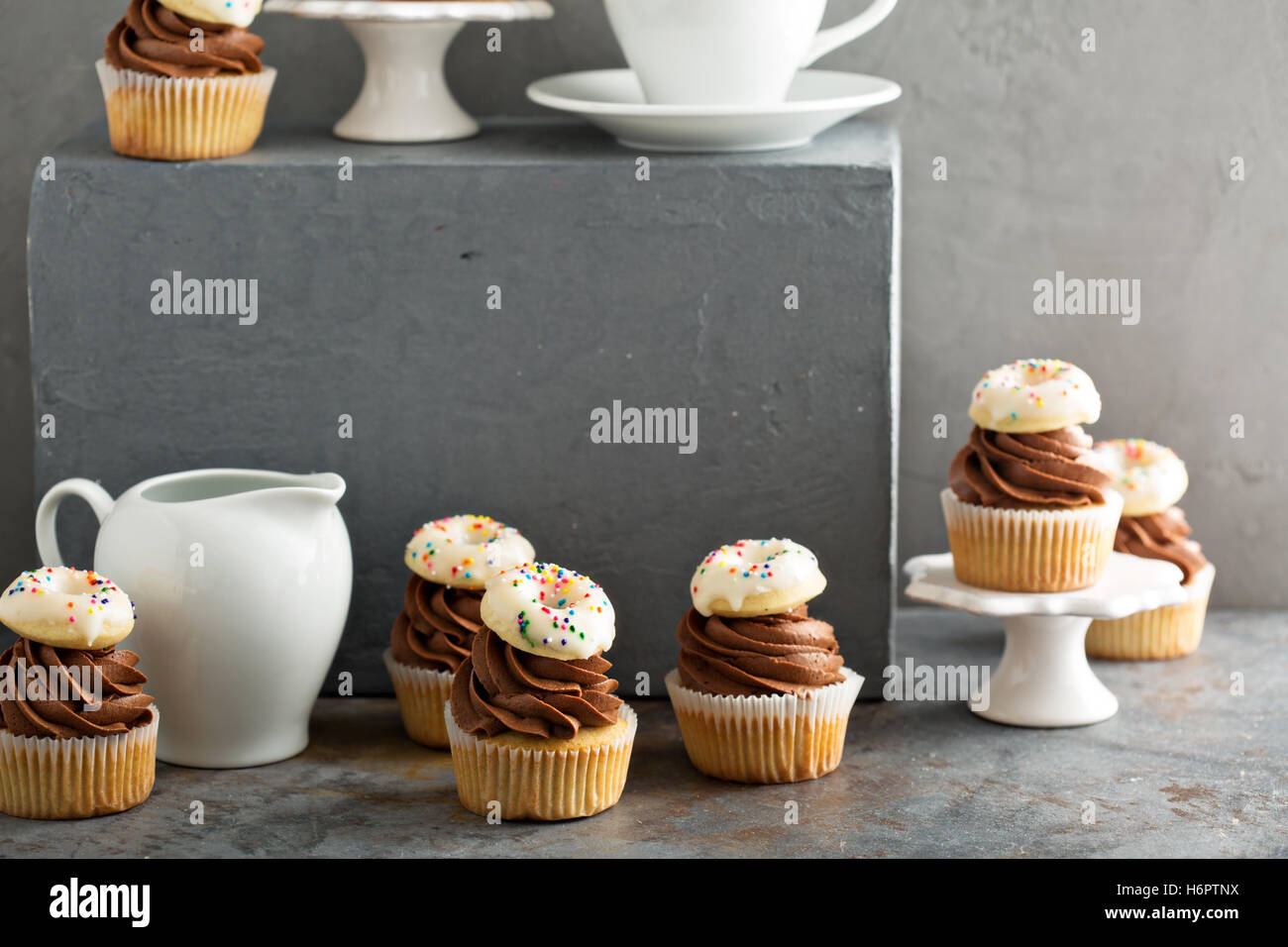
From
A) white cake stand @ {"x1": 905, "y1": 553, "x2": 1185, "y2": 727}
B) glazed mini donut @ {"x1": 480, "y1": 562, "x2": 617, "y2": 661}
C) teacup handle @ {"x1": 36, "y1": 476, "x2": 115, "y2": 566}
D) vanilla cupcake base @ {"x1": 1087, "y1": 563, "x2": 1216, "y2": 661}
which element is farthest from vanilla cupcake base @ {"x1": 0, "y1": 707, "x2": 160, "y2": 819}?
vanilla cupcake base @ {"x1": 1087, "y1": 563, "x2": 1216, "y2": 661}

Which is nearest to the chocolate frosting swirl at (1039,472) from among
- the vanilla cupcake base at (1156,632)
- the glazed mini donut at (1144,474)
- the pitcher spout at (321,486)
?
the glazed mini donut at (1144,474)

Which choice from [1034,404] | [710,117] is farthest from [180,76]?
[1034,404]

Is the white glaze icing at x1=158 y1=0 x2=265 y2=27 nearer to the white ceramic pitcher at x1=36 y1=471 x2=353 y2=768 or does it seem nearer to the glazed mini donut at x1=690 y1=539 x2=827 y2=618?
the white ceramic pitcher at x1=36 y1=471 x2=353 y2=768

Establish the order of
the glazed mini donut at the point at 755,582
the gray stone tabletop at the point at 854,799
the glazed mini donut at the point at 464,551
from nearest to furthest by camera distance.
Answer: the gray stone tabletop at the point at 854,799 → the glazed mini donut at the point at 755,582 → the glazed mini donut at the point at 464,551

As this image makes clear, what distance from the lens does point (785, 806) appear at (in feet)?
6.32

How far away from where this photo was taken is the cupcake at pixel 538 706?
6.04 ft

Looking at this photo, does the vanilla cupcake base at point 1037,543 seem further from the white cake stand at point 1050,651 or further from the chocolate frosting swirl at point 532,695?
the chocolate frosting swirl at point 532,695

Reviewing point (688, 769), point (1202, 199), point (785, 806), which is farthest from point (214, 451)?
point (1202, 199)

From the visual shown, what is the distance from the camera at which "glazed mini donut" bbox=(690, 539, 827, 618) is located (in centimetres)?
193

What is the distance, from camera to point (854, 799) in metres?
1.94

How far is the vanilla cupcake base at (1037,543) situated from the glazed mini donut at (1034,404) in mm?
105

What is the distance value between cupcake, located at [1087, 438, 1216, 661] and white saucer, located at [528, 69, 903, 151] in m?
0.64
